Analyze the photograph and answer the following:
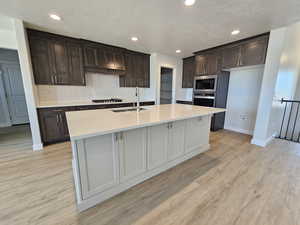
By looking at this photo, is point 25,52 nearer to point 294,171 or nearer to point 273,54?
point 273,54

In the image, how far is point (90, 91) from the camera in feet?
12.3

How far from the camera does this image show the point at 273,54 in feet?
8.54

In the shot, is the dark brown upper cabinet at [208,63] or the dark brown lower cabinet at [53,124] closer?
the dark brown lower cabinet at [53,124]

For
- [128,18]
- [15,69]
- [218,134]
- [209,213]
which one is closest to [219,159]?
[209,213]

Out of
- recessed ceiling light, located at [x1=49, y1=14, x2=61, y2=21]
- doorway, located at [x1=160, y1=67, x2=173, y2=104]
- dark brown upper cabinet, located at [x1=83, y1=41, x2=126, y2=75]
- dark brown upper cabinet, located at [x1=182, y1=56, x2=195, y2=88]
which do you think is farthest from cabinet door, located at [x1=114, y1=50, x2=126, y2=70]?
dark brown upper cabinet, located at [x1=182, y1=56, x2=195, y2=88]

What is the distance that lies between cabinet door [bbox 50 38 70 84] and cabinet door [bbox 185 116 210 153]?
3251mm

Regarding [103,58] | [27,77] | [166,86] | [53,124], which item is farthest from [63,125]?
[166,86]

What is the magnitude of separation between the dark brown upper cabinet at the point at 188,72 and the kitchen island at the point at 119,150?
3188mm

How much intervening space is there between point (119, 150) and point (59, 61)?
9.89 feet

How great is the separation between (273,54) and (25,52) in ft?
17.1

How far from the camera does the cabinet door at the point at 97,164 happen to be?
1243mm

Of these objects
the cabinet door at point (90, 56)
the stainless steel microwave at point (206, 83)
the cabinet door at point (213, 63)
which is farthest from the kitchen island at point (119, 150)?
the cabinet door at point (213, 63)

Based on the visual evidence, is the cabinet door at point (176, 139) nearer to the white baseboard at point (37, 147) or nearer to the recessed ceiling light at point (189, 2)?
the recessed ceiling light at point (189, 2)

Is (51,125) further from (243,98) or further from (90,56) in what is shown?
(243,98)
